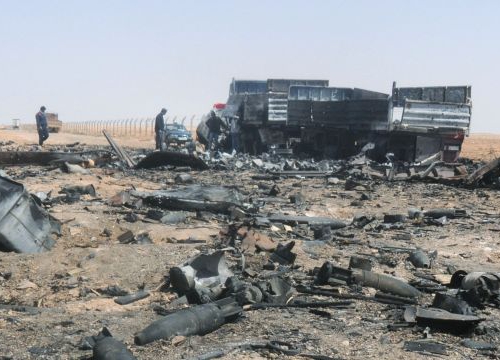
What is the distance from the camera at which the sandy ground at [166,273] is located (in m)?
4.64

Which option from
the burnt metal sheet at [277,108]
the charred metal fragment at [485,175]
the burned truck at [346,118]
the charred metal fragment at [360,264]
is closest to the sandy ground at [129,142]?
the burned truck at [346,118]

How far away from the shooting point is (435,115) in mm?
20234

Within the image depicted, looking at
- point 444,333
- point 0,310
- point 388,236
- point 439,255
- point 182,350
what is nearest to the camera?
point 182,350

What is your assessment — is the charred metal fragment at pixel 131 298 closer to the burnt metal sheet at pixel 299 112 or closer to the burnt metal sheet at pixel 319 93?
the burnt metal sheet at pixel 299 112

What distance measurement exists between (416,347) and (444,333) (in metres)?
0.45

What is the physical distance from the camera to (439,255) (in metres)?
8.48

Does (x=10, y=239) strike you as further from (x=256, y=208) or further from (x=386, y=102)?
(x=386, y=102)

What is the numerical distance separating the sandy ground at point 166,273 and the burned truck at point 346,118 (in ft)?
24.7

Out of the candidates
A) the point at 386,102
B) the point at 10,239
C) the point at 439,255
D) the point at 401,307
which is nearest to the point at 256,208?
the point at 439,255

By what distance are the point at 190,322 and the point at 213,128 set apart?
2249 cm

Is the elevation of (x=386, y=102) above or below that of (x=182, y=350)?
above

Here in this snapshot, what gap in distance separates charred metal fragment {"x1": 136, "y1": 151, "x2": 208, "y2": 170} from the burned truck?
19.8 ft

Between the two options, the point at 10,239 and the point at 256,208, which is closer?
the point at 10,239

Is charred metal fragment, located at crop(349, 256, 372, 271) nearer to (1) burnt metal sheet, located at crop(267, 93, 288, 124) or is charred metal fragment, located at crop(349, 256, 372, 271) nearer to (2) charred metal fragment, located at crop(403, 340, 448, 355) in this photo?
(2) charred metal fragment, located at crop(403, 340, 448, 355)
